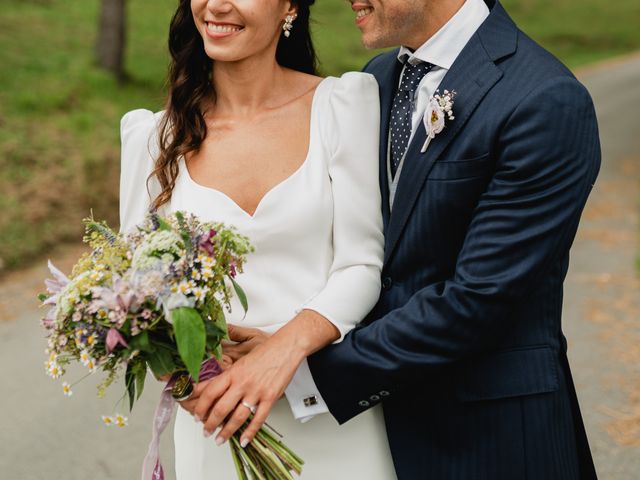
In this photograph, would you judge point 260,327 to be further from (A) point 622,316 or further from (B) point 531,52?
(A) point 622,316

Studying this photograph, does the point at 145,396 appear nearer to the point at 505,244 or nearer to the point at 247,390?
the point at 247,390

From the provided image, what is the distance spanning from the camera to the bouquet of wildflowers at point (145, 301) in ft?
7.36

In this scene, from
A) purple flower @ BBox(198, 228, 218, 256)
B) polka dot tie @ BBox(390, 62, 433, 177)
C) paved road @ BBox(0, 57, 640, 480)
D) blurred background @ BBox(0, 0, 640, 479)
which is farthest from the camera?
blurred background @ BBox(0, 0, 640, 479)

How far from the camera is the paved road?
17.1 ft

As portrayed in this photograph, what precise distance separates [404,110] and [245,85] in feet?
→ 1.86

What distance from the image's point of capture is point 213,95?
3137mm

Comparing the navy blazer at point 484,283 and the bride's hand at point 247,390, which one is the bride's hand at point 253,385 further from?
the navy blazer at point 484,283

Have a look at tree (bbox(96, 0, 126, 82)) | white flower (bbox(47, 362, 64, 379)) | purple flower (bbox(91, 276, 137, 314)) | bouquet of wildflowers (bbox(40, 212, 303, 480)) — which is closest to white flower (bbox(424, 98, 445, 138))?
bouquet of wildflowers (bbox(40, 212, 303, 480))

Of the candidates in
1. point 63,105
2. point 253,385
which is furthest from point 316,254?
point 63,105

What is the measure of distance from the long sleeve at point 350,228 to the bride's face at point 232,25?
35 centimetres

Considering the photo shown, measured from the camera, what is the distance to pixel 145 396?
238 inches

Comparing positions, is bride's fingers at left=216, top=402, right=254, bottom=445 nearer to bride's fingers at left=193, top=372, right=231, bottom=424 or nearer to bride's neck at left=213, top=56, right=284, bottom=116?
bride's fingers at left=193, top=372, right=231, bottom=424

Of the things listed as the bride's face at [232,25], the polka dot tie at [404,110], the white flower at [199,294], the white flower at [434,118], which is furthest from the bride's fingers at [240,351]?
the bride's face at [232,25]

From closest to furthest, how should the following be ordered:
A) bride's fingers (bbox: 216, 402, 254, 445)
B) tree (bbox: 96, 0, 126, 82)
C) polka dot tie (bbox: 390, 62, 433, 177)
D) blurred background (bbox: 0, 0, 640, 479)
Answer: bride's fingers (bbox: 216, 402, 254, 445) < polka dot tie (bbox: 390, 62, 433, 177) < blurred background (bbox: 0, 0, 640, 479) < tree (bbox: 96, 0, 126, 82)
